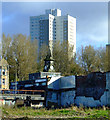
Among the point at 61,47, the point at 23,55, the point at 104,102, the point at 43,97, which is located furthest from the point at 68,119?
the point at 61,47

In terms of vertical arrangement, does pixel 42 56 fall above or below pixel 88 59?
above

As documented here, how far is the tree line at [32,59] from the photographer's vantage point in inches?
1911

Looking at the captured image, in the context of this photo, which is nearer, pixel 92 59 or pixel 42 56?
pixel 92 59

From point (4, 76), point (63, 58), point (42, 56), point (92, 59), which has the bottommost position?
point (4, 76)

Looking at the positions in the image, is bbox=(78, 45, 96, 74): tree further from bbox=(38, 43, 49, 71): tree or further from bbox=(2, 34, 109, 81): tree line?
bbox=(38, 43, 49, 71): tree

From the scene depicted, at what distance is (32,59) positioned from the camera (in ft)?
165

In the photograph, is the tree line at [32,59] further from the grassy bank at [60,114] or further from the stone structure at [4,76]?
the grassy bank at [60,114]

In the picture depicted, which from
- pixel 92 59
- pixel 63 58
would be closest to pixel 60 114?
pixel 92 59

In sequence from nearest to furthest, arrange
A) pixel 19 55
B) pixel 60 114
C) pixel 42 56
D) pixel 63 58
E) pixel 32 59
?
pixel 60 114 < pixel 19 55 < pixel 32 59 < pixel 63 58 < pixel 42 56

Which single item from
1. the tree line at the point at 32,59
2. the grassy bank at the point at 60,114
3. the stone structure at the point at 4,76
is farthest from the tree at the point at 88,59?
the grassy bank at the point at 60,114

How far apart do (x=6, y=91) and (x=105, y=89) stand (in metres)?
16.0

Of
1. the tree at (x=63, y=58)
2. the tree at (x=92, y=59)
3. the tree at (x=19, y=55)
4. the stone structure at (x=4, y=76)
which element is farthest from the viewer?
the tree at (x=63, y=58)

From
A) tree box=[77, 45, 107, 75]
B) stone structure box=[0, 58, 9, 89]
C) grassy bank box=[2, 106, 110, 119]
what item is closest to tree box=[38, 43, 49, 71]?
tree box=[77, 45, 107, 75]

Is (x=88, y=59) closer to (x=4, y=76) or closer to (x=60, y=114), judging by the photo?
(x=4, y=76)
